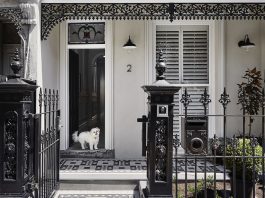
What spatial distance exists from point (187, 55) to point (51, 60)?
10.1 ft

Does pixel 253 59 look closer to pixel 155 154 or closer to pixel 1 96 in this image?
pixel 155 154

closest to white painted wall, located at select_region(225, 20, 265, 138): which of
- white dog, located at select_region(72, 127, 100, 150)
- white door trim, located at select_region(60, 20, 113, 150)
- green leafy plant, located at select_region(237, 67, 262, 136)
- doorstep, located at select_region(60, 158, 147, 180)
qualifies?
green leafy plant, located at select_region(237, 67, 262, 136)

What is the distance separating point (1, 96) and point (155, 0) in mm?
4072

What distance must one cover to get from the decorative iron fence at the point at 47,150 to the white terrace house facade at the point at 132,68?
10.3 feet

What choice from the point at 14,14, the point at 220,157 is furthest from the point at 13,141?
the point at 14,14

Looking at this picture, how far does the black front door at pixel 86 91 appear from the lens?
8.66m

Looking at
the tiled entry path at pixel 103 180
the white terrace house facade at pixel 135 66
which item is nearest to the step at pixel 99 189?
the tiled entry path at pixel 103 180

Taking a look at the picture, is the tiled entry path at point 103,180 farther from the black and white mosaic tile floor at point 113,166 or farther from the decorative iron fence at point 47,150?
the decorative iron fence at point 47,150

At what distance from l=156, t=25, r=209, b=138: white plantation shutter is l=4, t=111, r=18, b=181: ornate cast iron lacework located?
17.2 ft

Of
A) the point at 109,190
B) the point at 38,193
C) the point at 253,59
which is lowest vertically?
the point at 109,190

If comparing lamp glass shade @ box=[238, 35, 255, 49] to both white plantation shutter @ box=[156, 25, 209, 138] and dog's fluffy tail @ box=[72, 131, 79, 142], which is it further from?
dog's fluffy tail @ box=[72, 131, 79, 142]

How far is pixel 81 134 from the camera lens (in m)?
8.55

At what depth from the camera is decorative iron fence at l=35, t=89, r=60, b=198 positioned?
4.20 m

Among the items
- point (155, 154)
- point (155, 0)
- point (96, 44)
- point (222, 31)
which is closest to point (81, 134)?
point (96, 44)
